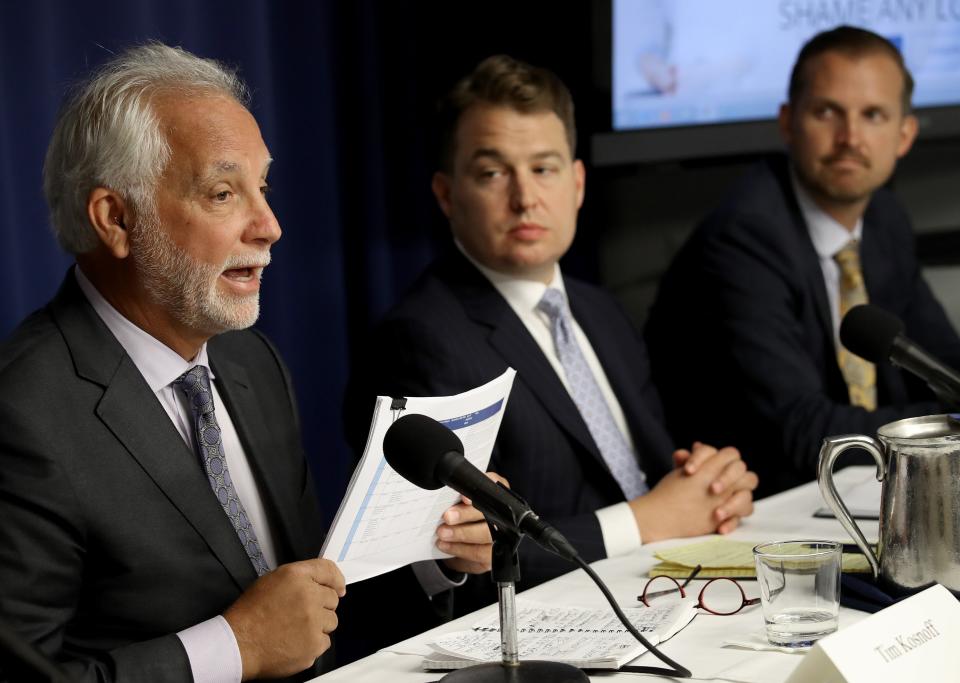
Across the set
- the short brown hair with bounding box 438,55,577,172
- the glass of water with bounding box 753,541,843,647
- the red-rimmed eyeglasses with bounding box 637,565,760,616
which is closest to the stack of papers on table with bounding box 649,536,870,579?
the red-rimmed eyeglasses with bounding box 637,565,760,616

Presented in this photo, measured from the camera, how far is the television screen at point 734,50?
145 inches

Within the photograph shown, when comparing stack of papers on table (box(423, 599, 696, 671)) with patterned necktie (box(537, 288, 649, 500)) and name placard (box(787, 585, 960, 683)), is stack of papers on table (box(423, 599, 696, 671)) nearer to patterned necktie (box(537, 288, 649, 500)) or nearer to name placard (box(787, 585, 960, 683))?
name placard (box(787, 585, 960, 683))

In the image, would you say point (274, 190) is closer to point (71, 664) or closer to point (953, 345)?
point (953, 345)

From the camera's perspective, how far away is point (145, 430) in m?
1.58

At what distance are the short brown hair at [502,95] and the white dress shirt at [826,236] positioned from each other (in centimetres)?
79

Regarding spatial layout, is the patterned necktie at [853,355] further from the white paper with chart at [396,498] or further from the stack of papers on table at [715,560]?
the white paper with chart at [396,498]

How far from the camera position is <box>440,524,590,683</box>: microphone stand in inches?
48.9

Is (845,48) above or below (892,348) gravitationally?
above

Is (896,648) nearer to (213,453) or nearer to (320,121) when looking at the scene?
(213,453)

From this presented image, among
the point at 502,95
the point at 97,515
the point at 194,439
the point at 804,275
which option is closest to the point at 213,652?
the point at 97,515

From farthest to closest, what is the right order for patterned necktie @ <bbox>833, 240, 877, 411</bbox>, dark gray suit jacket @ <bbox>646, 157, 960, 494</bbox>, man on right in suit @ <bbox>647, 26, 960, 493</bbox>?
patterned necktie @ <bbox>833, 240, 877, 411</bbox> < man on right in suit @ <bbox>647, 26, 960, 493</bbox> < dark gray suit jacket @ <bbox>646, 157, 960, 494</bbox>

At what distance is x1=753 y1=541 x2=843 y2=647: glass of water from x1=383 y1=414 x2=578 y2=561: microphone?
0.99ft

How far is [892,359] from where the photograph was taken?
167 cm

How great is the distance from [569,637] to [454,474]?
1.10ft
